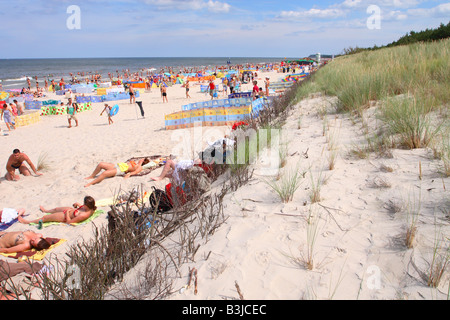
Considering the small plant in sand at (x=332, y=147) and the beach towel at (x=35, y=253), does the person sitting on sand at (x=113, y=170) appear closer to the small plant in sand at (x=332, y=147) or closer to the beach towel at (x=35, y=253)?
the beach towel at (x=35, y=253)

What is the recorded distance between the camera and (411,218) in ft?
7.09

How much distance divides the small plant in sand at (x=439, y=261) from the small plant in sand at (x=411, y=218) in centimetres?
14

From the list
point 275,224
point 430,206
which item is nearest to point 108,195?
point 275,224

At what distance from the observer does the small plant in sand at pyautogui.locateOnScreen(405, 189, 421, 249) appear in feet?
6.26

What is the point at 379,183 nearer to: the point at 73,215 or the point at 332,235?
the point at 332,235

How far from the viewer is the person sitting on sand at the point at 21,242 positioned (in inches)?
163

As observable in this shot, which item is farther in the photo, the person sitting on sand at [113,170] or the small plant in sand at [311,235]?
the person sitting on sand at [113,170]

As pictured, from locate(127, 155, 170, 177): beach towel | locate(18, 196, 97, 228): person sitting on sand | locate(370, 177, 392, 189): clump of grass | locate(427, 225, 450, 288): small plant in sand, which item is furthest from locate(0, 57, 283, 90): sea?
locate(427, 225, 450, 288): small plant in sand

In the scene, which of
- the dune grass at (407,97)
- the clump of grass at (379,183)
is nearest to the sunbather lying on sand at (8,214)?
the clump of grass at (379,183)

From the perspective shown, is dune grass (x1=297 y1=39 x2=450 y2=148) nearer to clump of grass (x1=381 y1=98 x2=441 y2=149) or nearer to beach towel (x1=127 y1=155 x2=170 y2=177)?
clump of grass (x1=381 y1=98 x2=441 y2=149)

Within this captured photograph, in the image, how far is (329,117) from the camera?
225 inches

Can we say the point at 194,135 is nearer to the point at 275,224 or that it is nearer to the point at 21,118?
the point at 275,224

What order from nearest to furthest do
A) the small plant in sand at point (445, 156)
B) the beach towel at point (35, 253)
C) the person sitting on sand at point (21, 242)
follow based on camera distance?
the small plant in sand at point (445, 156) → the beach towel at point (35, 253) → the person sitting on sand at point (21, 242)

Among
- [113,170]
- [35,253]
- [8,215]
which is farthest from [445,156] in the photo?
[8,215]
